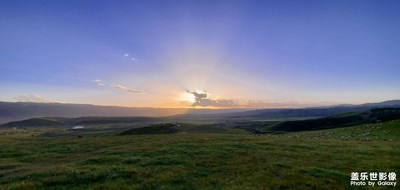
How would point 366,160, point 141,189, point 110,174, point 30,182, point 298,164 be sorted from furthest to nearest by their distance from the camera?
point 366,160, point 298,164, point 110,174, point 30,182, point 141,189

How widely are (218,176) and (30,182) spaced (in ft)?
45.8

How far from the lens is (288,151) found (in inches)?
1487

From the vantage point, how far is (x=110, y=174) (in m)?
25.9

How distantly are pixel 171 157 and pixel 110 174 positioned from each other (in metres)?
8.89

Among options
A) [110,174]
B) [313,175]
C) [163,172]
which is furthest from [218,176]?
[110,174]

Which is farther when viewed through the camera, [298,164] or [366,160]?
[366,160]

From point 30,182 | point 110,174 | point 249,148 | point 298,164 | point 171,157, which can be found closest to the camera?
point 30,182

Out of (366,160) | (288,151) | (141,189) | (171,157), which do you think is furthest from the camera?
(288,151)

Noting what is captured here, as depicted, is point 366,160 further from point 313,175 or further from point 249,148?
point 249,148

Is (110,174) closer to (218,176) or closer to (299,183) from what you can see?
(218,176)

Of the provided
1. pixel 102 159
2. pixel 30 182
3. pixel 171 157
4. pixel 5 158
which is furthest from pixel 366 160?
pixel 5 158
